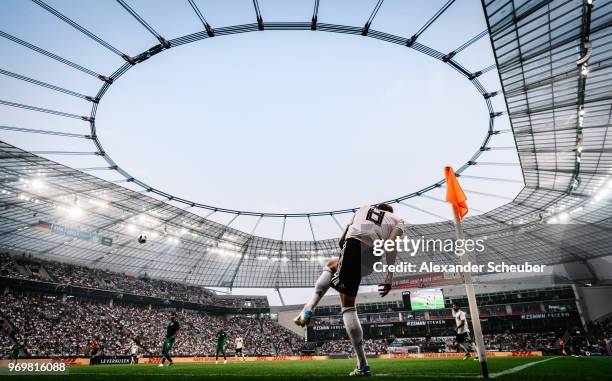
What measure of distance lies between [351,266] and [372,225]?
57 cm

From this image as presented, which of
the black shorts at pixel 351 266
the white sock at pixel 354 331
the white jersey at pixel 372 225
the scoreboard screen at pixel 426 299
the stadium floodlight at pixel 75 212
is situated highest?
the stadium floodlight at pixel 75 212

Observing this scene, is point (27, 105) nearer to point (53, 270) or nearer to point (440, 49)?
point (440, 49)

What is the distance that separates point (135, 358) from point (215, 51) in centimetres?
2541

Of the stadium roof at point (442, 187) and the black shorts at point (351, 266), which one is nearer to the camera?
the black shorts at point (351, 266)

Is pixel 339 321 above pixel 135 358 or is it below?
above

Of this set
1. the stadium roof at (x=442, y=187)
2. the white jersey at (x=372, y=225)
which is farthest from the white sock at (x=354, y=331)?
the stadium roof at (x=442, y=187)

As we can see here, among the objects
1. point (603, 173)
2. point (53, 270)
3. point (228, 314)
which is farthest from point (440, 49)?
point (228, 314)

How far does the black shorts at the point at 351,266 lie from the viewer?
3.94 m

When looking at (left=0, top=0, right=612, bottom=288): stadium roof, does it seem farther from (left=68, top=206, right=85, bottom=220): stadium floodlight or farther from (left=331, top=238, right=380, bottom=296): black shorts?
(left=331, top=238, right=380, bottom=296): black shorts

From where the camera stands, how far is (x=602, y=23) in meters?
14.3

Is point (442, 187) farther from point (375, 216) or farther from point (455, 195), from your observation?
point (455, 195)

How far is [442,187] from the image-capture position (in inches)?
1275

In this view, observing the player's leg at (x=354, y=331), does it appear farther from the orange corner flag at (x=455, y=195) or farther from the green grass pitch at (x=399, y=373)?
the orange corner flag at (x=455, y=195)

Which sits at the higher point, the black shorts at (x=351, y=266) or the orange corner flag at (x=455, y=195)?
the orange corner flag at (x=455, y=195)
